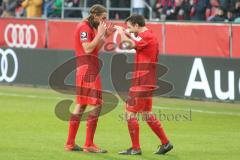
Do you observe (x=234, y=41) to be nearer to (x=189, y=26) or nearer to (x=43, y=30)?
(x=189, y=26)

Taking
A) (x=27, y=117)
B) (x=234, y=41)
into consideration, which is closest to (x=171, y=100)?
(x=234, y=41)

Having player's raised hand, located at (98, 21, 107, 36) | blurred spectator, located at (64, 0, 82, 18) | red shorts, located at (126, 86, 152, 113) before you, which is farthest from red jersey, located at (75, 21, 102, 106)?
blurred spectator, located at (64, 0, 82, 18)

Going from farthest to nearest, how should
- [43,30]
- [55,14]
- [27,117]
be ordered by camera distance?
[55,14], [43,30], [27,117]

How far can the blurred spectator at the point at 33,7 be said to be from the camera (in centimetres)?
2869

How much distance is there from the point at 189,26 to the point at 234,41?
1.52 m

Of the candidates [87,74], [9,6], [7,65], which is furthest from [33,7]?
[87,74]

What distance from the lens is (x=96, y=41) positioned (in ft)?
41.0

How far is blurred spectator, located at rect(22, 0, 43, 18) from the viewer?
2869cm

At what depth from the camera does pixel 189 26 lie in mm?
22906

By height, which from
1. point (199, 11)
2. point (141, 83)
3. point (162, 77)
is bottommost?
point (162, 77)

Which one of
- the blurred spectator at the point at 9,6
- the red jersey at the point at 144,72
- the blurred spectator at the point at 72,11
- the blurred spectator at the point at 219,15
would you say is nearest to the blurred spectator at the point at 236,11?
the blurred spectator at the point at 219,15

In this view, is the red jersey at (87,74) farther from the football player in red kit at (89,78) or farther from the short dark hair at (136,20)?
the short dark hair at (136,20)

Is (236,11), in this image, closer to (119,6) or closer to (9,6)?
(119,6)

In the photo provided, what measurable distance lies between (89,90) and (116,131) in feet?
10.5
